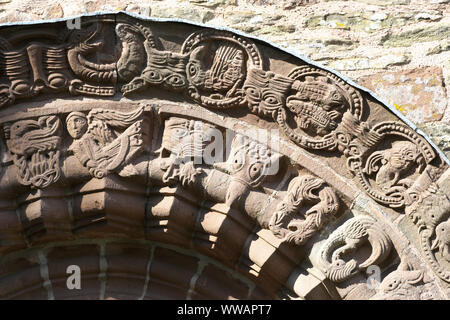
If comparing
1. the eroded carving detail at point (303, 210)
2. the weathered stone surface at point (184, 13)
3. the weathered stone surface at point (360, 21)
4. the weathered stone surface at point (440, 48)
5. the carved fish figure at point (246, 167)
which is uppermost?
the weathered stone surface at point (184, 13)

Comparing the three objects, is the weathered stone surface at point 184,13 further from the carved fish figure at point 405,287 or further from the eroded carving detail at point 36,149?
the carved fish figure at point 405,287

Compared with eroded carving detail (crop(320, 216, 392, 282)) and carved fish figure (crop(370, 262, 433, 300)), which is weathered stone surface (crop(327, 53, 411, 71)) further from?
carved fish figure (crop(370, 262, 433, 300))

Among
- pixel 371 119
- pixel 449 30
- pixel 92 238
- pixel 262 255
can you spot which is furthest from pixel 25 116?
pixel 449 30

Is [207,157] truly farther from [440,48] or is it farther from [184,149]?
[440,48]

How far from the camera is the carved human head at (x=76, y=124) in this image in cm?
462

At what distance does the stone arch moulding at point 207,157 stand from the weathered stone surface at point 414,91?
0.21 ft

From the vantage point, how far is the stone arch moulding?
4.51 meters

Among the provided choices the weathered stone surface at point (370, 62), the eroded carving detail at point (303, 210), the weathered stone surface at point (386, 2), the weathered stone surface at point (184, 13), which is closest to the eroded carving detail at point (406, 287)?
the eroded carving detail at point (303, 210)

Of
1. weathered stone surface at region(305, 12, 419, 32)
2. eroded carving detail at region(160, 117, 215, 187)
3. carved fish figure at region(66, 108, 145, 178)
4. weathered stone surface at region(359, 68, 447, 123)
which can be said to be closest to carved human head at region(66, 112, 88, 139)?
carved fish figure at region(66, 108, 145, 178)

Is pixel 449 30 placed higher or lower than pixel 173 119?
higher

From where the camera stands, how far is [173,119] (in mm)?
4668
